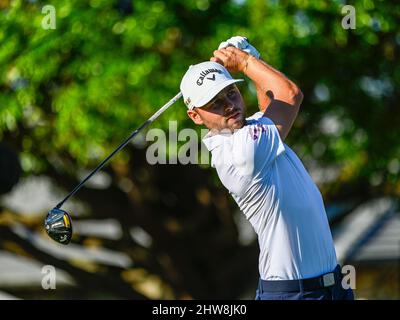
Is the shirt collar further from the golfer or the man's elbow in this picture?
the man's elbow

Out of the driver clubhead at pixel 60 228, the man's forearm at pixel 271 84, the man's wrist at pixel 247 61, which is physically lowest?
the driver clubhead at pixel 60 228

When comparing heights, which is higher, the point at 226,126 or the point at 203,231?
the point at 203,231

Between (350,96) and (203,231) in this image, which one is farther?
(203,231)

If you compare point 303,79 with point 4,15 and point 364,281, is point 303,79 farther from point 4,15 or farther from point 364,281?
point 364,281

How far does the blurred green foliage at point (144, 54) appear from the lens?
29.5 ft

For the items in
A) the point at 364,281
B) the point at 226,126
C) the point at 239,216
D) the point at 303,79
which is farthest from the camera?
the point at 364,281

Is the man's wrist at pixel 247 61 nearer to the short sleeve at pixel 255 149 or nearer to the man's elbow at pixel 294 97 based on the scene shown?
the man's elbow at pixel 294 97

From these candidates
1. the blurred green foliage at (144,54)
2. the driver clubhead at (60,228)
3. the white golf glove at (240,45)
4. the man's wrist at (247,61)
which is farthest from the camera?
the blurred green foliage at (144,54)

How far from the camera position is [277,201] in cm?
421

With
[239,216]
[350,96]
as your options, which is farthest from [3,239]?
A: [350,96]

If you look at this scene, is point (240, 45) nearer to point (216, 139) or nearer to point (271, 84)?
point (271, 84)

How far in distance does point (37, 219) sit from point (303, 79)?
4.79 metres

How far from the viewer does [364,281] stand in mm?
17609

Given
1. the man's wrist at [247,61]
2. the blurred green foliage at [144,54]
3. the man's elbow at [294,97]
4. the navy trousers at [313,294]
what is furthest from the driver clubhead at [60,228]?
the blurred green foliage at [144,54]
